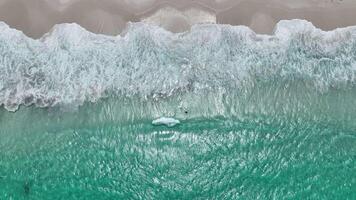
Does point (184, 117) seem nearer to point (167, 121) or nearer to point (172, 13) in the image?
point (167, 121)

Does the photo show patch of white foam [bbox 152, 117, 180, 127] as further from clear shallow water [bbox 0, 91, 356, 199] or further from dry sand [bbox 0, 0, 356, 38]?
dry sand [bbox 0, 0, 356, 38]

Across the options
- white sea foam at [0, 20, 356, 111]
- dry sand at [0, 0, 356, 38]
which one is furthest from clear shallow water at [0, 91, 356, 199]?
dry sand at [0, 0, 356, 38]

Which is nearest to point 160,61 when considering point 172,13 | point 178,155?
point 172,13

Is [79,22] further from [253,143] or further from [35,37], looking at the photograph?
[253,143]

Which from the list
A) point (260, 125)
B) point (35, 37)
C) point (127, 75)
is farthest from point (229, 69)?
point (35, 37)

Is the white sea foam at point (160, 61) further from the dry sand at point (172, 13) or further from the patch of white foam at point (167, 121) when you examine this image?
the patch of white foam at point (167, 121)
